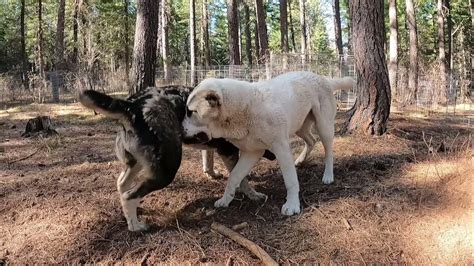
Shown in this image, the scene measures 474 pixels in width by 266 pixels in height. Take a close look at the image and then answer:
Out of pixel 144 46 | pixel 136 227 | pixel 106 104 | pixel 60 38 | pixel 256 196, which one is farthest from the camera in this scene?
pixel 60 38

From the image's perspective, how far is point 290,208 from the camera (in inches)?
161

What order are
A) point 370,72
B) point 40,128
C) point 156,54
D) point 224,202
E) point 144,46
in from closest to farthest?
point 224,202
point 370,72
point 40,128
point 144,46
point 156,54

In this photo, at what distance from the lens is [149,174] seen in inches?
141

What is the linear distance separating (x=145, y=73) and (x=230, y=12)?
31.7 feet

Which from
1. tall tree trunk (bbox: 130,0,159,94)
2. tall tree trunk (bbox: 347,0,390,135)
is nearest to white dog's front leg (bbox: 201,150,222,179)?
tall tree trunk (bbox: 347,0,390,135)

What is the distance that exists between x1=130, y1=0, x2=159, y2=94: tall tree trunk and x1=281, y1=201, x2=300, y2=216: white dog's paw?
6083 mm

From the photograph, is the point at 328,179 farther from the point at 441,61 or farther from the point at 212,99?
the point at 441,61

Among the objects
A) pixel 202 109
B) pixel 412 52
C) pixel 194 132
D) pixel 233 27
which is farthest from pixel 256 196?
pixel 412 52

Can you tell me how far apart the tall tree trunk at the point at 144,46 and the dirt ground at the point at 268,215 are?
12.8 feet

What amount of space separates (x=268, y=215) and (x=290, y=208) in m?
0.24

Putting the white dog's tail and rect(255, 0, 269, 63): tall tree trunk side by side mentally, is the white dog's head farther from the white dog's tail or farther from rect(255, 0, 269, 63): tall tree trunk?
rect(255, 0, 269, 63): tall tree trunk

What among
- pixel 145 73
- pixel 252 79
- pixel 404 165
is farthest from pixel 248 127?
pixel 252 79

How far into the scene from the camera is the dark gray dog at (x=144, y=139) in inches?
141

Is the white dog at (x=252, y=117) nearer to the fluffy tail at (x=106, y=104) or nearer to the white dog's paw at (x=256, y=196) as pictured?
the white dog's paw at (x=256, y=196)
